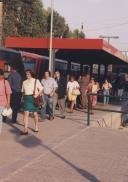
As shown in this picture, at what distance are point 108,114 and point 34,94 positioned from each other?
8.82 meters

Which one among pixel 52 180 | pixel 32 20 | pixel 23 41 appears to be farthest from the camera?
pixel 32 20

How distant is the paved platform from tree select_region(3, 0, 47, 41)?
1451 inches

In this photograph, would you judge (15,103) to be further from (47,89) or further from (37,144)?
(37,144)

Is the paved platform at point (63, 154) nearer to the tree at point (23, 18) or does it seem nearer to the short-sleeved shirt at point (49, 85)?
the short-sleeved shirt at point (49, 85)

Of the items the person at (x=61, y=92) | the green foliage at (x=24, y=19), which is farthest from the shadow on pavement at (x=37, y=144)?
the green foliage at (x=24, y=19)

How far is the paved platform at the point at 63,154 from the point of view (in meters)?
8.98

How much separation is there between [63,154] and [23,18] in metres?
45.5

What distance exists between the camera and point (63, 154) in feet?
36.9

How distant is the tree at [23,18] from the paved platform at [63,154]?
36851 millimetres

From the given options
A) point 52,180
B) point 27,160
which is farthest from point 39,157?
point 52,180

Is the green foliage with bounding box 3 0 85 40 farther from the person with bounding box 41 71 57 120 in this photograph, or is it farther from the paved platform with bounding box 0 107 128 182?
the paved platform with bounding box 0 107 128 182

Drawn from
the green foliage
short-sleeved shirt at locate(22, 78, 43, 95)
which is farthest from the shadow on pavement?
the green foliage

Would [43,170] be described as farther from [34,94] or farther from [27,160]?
[34,94]

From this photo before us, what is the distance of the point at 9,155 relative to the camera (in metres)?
10.8
